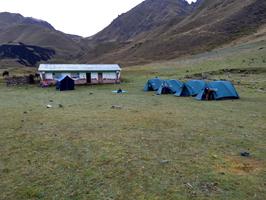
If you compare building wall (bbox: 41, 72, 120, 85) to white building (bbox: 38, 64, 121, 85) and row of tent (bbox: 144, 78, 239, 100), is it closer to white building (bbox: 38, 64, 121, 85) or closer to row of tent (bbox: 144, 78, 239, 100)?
white building (bbox: 38, 64, 121, 85)

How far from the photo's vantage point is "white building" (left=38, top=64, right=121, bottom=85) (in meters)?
45.7

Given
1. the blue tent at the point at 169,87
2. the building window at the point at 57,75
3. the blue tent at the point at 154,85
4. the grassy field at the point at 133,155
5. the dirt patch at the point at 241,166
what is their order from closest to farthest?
the grassy field at the point at 133,155 < the dirt patch at the point at 241,166 < the blue tent at the point at 169,87 < the blue tent at the point at 154,85 < the building window at the point at 57,75

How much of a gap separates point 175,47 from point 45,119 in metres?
87.0

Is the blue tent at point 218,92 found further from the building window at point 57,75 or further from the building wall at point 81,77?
the building window at point 57,75

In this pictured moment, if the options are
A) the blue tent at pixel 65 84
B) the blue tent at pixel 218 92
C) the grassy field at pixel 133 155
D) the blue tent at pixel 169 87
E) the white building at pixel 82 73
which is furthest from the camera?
the white building at pixel 82 73

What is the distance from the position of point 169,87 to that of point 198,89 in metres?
4.25

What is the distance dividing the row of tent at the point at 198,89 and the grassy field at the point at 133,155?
681cm

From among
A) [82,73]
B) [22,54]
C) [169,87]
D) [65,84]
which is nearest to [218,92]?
[169,87]

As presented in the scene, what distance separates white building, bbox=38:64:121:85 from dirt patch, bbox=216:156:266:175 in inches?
1491

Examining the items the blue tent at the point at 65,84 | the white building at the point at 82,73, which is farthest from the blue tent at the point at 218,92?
the white building at the point at 82,73

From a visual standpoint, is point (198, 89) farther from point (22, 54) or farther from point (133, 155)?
point (22, 54)

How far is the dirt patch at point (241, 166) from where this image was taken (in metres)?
9.72

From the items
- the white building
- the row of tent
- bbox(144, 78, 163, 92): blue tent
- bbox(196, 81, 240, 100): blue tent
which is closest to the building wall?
the white building

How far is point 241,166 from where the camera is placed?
1016 cm
